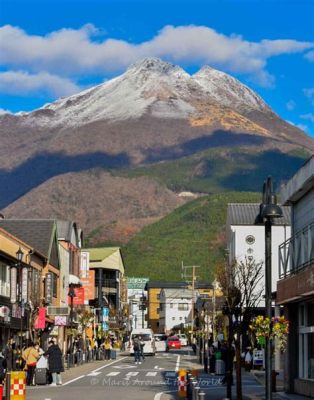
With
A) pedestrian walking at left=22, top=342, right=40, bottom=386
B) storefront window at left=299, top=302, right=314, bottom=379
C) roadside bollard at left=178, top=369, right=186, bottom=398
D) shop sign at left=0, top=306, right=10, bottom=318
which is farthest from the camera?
shop sign at left=0, top=306, right=10, bottom=318

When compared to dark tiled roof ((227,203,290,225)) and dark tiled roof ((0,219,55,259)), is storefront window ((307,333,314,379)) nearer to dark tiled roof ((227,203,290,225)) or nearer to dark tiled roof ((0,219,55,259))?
dark tiled roof ((0,219,55,259))

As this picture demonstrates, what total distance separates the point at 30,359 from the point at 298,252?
12.0 metres

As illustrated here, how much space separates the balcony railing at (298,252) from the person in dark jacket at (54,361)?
340 inches

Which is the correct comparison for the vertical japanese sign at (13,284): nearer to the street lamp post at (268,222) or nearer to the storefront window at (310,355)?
the storefront window at (310,355)

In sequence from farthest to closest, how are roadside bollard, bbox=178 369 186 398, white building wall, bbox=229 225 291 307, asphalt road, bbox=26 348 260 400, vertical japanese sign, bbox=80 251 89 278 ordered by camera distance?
1. vertical japanese sign, bbox=80 251 89 278
2. white building wall, bbox=229 225 291 307
3. asphalt road, bbox=26 348 260 400
4. roadside bollard, bbox=178 369 186 398

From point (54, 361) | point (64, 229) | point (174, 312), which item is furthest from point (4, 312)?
point (174, 312)

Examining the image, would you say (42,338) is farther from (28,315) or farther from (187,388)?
(187,388)

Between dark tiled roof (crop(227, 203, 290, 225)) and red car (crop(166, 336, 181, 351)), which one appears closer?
dark tiled roof (crop(227, 203, 290, 225))

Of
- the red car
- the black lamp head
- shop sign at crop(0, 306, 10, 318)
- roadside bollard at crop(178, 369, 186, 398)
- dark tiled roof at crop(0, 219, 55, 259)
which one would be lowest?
the red car

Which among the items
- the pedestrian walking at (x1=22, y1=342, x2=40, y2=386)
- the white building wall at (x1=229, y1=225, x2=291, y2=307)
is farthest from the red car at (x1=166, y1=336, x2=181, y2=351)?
the pedestrian walking at (x1=22, y1=342, x2=40, y2=386)

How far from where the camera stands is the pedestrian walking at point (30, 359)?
3450 cm

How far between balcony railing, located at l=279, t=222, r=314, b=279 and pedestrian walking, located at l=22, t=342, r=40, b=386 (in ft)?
31.9

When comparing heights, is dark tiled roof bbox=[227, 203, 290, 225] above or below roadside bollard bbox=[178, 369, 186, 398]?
above

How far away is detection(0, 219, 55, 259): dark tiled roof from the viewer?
68.1 metres
